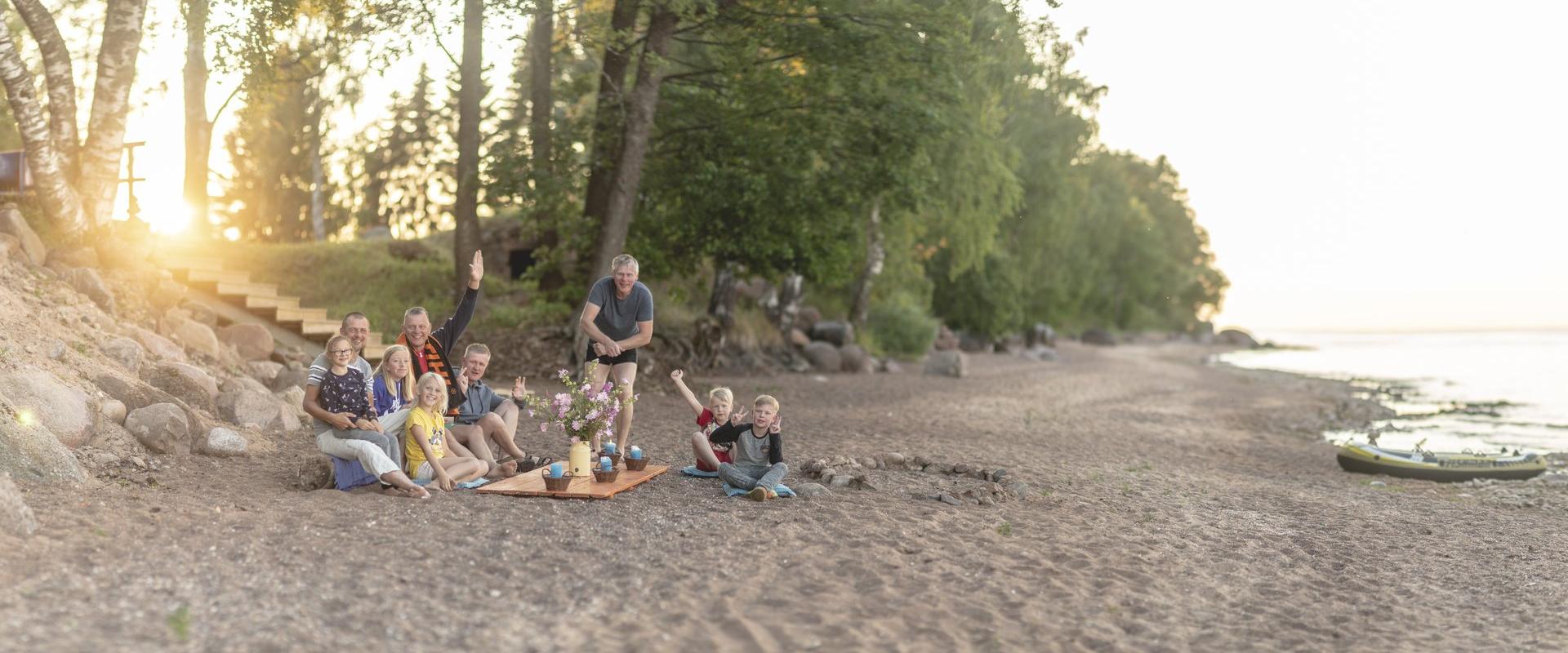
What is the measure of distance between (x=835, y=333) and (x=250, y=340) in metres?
16.8

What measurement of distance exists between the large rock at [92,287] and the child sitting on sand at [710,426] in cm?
701

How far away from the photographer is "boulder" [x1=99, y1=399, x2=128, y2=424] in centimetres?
870

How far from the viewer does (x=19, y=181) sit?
40.8ft

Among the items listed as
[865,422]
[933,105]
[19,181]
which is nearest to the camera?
[19,181]

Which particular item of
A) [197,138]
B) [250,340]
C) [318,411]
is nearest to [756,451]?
[318,411]

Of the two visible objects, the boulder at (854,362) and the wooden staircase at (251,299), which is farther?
the boulder at (854,362)

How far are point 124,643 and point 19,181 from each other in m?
10.6

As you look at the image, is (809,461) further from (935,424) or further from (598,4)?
(598,4)

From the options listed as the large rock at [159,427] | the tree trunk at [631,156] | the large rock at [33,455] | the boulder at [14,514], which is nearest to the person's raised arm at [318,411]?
the large rock at [33,455]

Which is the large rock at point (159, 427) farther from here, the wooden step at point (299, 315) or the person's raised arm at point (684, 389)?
the wooden step at point (299, 315)

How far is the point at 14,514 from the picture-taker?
5902mm

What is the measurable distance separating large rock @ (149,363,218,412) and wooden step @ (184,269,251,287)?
459 cm

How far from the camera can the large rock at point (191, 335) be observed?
11914 mm

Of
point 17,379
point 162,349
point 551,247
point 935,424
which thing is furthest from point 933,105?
point 17,379
